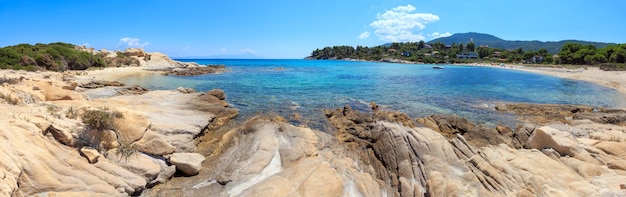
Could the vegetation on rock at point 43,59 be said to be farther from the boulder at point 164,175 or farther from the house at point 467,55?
the house at point 467,55

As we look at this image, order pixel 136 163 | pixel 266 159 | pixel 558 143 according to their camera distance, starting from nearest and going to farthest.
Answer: pixel 136 163 < pixel 266 159 < pixel 558 143

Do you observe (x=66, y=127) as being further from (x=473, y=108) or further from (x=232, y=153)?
(x=473, y=108)

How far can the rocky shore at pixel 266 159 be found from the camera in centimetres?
857

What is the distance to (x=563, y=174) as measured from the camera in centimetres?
996

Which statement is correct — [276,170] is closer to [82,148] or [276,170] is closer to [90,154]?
[90,154]

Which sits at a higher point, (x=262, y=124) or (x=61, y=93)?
(x=61, y=93)

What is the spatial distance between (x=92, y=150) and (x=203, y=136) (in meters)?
6.03

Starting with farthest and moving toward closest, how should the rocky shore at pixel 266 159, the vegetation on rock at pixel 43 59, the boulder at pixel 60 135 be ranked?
the vegetation on rock at pixel 43 59 → the boulder at pixel 60 135 → the rocky shore at pixel 266 159

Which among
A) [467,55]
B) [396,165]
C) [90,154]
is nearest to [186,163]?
[90,154]

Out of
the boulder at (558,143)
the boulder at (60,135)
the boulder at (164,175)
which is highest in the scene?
the boulder at (60,135)

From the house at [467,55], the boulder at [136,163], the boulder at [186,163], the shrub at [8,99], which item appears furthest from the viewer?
the house at [467,55]

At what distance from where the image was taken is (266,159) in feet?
37.0

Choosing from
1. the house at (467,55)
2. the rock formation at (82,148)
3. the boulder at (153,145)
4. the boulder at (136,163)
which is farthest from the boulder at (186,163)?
the house at (467,55)

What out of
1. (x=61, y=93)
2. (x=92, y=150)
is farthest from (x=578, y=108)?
(x=61, y=93)
